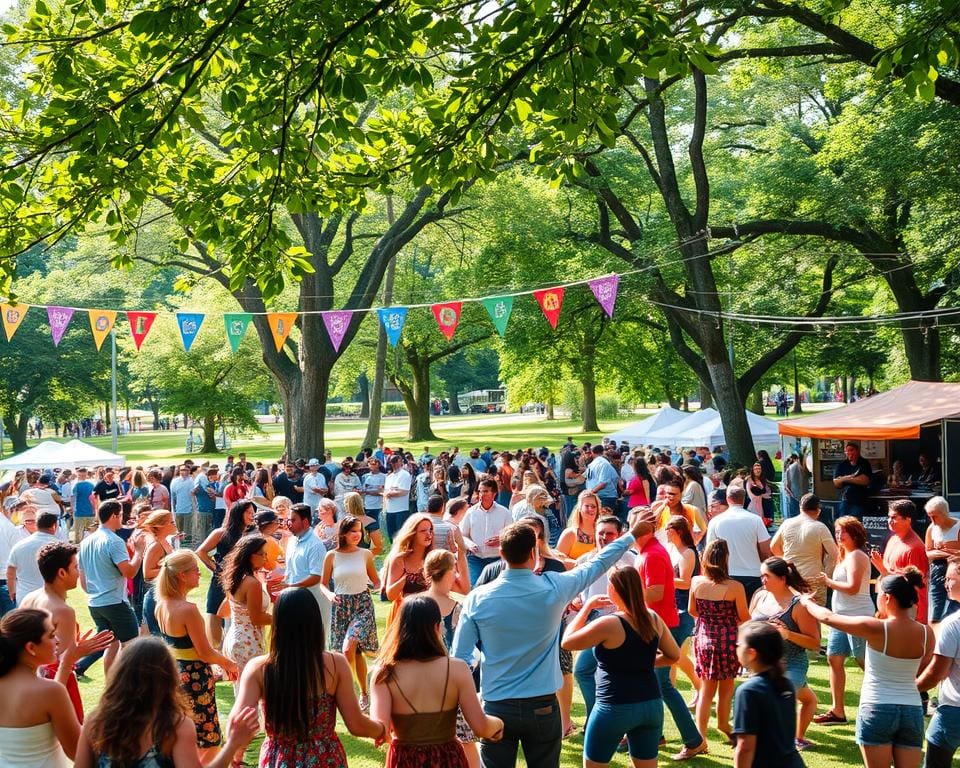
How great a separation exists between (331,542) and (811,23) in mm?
11764

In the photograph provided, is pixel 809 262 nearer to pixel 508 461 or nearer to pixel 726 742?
pixel 508 461

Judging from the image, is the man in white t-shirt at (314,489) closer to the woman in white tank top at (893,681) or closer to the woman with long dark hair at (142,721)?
the woman in white tank top at (893,681)

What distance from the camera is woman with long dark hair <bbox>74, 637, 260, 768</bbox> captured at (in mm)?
3359

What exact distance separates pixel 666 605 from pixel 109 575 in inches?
173

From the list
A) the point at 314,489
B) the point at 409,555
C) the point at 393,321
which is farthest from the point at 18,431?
the point at 409,555

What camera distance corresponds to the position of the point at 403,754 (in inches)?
157

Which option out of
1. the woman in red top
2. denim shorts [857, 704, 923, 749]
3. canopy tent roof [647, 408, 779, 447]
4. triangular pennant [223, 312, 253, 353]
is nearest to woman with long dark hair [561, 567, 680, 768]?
denim shorts [857, 704, 923, 749]

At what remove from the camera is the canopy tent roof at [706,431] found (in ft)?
76.4

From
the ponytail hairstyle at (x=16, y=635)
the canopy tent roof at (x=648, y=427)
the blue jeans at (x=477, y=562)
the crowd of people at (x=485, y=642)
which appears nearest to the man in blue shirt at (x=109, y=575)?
the crowd of people at (x=485, y=642)

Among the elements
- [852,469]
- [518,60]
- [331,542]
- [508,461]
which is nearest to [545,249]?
[508,461]

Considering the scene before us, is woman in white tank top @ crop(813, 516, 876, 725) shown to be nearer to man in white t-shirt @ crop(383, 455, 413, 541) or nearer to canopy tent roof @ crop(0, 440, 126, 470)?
man in white t-shirt @ crop(383, 455, 413, 541)

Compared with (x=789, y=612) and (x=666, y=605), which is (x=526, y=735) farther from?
(x=666, y=605)

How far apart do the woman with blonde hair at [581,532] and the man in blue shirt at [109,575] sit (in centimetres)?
362

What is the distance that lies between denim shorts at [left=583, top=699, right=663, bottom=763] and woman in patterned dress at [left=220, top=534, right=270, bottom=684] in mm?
2395
